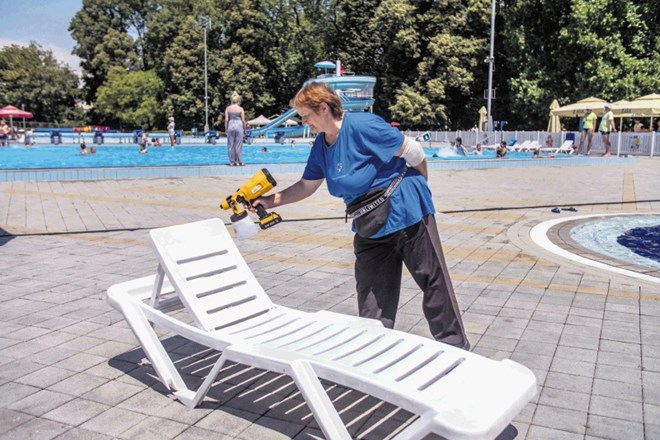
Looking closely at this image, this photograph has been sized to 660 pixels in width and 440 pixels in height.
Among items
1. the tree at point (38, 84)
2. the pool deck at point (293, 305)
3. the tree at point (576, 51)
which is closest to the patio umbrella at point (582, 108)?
the tree at point (576, 51)

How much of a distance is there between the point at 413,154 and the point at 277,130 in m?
38.9

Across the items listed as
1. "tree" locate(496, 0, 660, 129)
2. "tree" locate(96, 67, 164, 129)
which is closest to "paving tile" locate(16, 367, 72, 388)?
"tree" locate(496, 0, 660, 129)

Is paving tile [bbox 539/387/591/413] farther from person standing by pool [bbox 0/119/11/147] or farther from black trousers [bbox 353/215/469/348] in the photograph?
person standing by pool [bbox 0/119/11/147]

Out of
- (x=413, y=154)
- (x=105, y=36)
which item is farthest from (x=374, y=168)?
(x=105, y=36)

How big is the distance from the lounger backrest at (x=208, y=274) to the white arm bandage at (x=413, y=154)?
1.21 m

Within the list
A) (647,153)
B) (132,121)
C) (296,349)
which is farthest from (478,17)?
Answer: (296,349)

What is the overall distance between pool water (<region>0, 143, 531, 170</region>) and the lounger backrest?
59.0ft

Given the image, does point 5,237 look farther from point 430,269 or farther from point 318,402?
point 318,402

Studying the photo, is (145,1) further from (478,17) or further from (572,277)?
(572,277)

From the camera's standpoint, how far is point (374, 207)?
127 inches

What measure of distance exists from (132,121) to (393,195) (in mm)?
55138

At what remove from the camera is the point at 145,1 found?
61219mm

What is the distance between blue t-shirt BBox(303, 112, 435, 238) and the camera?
10.4 feet

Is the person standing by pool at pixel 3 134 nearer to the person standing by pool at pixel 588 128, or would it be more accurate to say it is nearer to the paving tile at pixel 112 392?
the person standing by pool at pixel 588 128
